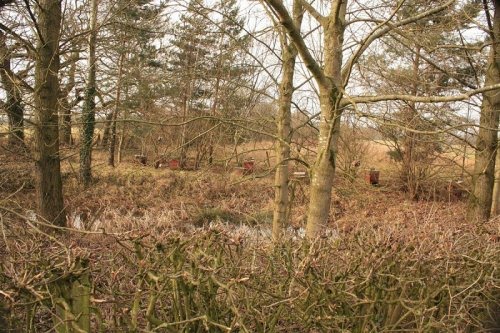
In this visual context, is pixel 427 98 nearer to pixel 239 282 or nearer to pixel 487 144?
pixel 239 282

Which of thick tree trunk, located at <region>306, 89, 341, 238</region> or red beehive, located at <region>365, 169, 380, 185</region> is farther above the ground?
thick tree trunk, located at <region>306, 89, 341, 238</region>

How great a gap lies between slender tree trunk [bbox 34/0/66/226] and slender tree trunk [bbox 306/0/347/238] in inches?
155

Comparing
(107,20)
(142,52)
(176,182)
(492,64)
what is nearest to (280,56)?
(107,20)

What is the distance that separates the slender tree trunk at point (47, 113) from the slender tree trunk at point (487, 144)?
7.07 meters

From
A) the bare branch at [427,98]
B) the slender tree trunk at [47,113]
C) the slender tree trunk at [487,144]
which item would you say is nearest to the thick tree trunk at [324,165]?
the bare branch at [427,98]

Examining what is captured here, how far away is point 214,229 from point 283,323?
826mm

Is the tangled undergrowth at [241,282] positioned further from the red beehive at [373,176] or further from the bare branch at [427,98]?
the red beehive at [373,176]

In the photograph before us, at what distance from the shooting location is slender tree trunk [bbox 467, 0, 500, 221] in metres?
8.42

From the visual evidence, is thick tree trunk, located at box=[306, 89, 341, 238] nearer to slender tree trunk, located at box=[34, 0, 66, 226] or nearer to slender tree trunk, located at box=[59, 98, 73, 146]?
slender tree trunk, located at box=[59, 98, 73, 146]

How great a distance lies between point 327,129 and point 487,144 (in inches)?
202

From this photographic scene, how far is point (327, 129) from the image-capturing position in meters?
4.89

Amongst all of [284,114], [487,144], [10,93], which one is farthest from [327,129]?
[10,93]

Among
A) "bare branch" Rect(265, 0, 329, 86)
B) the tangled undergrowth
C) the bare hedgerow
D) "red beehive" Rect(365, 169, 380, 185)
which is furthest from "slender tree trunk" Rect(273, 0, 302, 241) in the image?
"red beehive" Rect(365, 169, 380, 185)

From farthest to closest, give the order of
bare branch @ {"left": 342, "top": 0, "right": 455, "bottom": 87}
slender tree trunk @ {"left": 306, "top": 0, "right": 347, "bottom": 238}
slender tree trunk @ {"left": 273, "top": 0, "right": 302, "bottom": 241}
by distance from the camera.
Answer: slender tree trunk @ {"left": 273, "top": 0, "right": 302, "bottom": 241}
slender tree trunk @ {"left": 306, "top": 0, "right": 347, "bottom": 238}
bare branch @ {"left": 342, "top": 0, "right": 455, "bottom": 87}
